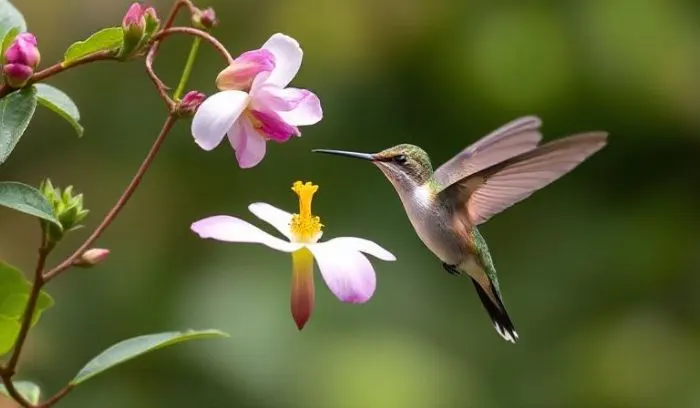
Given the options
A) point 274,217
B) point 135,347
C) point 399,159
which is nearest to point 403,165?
point 399,159

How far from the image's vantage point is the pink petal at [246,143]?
2.66 feet

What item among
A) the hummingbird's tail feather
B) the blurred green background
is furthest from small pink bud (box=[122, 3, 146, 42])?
the blurred green background

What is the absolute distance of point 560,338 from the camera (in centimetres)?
242

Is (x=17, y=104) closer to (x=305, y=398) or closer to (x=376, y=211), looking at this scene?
(x=305, y=398)

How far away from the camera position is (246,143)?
82 cm

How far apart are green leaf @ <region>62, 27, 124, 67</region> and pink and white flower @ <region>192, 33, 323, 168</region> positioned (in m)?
0.08

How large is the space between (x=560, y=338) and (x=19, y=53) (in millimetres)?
1873

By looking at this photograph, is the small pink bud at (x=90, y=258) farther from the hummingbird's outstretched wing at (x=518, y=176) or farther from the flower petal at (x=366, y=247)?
the hummingbird's outstretched wing at (x=518, y=176)

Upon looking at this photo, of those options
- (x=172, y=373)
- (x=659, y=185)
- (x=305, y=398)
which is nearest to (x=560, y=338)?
(x=659, y=185)

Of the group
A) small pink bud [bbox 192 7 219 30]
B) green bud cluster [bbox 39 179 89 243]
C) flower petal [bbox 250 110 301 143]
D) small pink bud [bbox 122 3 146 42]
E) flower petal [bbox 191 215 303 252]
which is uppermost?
small pink bud [bbox 122 3 146 42]

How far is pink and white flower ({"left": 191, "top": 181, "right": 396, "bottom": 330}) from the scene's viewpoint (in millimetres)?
700

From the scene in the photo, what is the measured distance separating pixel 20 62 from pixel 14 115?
0.13 feet

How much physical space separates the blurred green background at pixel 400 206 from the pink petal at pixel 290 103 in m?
1.49

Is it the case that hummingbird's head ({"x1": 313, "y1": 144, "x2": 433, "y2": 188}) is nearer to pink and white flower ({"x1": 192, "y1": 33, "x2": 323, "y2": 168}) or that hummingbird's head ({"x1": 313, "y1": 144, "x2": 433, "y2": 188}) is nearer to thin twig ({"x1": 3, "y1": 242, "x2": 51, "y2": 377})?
pink and white flower ({"x1": 192, "y1": 33, "x2": 323, "y2": 168})
